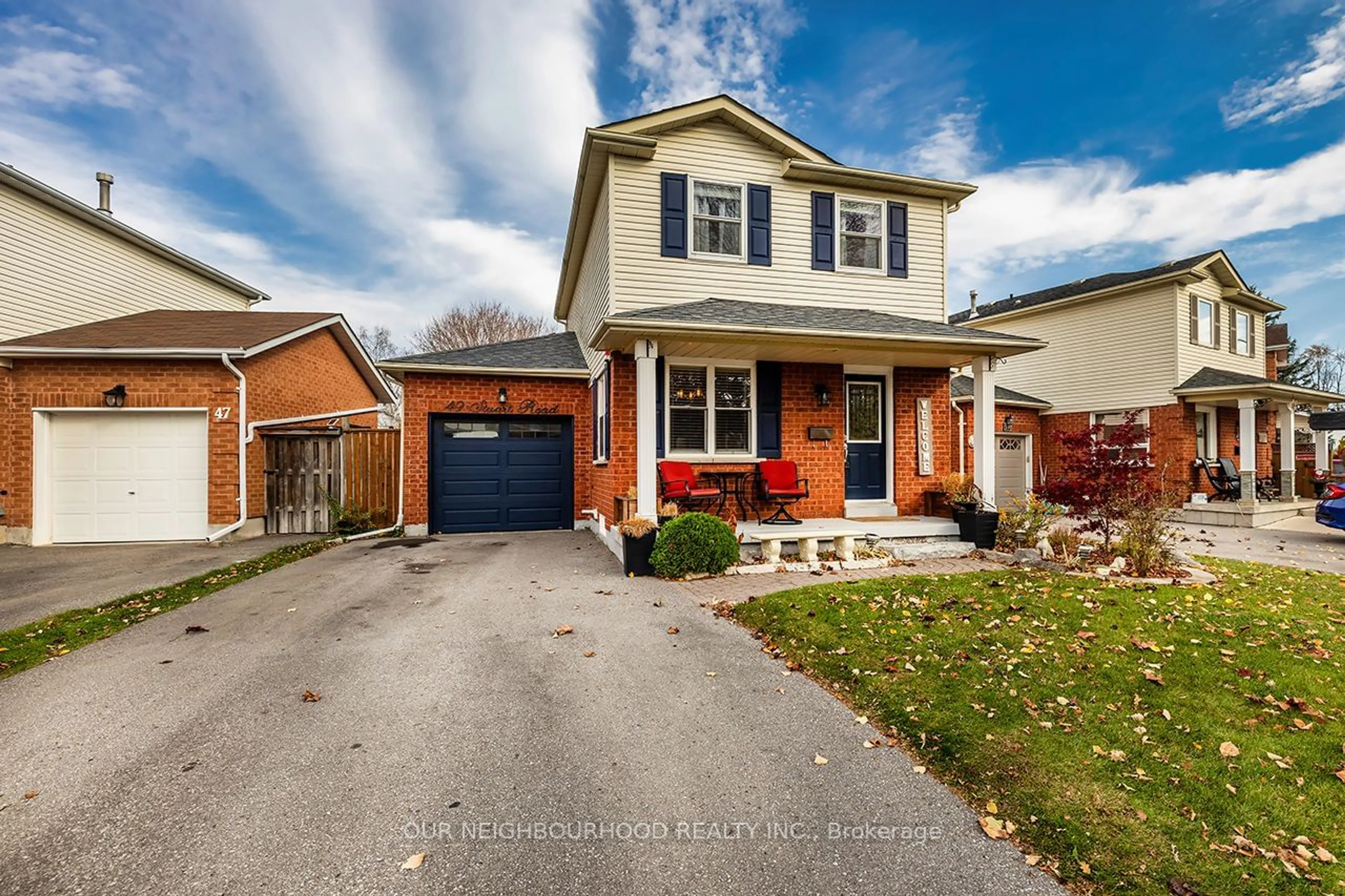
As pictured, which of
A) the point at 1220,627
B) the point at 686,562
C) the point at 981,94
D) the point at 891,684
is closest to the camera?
the point at 891,684

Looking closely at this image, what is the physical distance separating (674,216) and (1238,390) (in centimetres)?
1477

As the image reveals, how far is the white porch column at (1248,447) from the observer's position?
13711 mm

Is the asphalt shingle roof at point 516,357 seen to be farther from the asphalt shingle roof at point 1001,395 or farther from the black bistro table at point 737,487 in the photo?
the asphalt shingle roof at point 1001,395

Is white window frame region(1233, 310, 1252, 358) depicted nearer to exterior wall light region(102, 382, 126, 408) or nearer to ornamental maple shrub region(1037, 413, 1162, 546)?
ornamental maple shrub region(1037, 413, 1162, 546)

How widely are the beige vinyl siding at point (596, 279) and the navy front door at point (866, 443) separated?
4.68 meters

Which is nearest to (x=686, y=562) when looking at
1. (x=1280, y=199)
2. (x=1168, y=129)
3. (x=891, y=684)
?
(x=891, y=684)

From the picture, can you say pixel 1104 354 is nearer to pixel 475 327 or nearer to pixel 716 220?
pixel 716 220

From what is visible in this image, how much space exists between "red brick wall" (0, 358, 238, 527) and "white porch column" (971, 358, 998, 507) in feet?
43.3

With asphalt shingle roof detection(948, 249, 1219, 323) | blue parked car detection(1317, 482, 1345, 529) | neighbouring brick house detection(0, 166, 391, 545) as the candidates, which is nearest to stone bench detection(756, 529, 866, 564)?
neighbouring brick house detection(0, 166, 391, 545)

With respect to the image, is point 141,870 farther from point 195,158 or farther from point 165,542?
point 195,158

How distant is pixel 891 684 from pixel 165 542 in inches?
479

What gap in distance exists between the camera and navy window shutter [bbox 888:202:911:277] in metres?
9.99

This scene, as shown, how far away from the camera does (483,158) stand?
15641 mm

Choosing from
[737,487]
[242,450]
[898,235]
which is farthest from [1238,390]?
[242,450]
